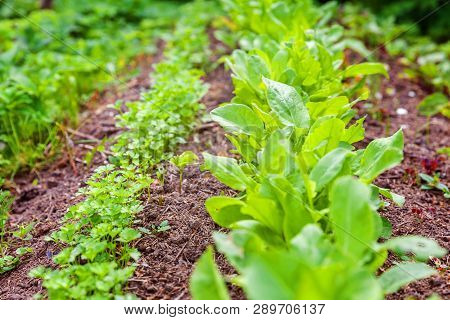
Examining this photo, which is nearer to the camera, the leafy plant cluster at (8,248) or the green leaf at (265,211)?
the green leaf at (265,211)

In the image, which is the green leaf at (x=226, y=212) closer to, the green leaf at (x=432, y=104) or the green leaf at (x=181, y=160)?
the green leaf at (x=181, y=160)

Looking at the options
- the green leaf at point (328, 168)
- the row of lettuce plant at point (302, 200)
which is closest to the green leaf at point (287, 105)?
the row of lettuce plant at point (302, 200)

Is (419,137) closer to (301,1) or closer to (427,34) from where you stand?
(301,1)

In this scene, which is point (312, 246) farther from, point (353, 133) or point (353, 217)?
point (353, 133)

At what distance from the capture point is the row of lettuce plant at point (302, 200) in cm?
130

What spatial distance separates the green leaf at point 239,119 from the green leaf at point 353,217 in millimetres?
633

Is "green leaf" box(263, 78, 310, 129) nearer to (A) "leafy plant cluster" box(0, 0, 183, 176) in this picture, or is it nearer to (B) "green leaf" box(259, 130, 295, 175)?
(B) "green leaf" box(259, 130, 295, 175)

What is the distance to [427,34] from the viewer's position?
17.7ft

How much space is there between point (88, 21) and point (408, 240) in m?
4.57

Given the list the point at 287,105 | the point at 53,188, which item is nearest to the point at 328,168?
the point at 287,105

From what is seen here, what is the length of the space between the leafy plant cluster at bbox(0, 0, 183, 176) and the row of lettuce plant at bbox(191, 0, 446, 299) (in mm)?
1401

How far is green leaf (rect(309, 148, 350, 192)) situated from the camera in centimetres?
167

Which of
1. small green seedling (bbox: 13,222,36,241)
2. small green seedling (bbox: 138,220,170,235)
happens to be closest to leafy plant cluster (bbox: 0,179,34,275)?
small green seedling (bbox: 13,222,36,241)
